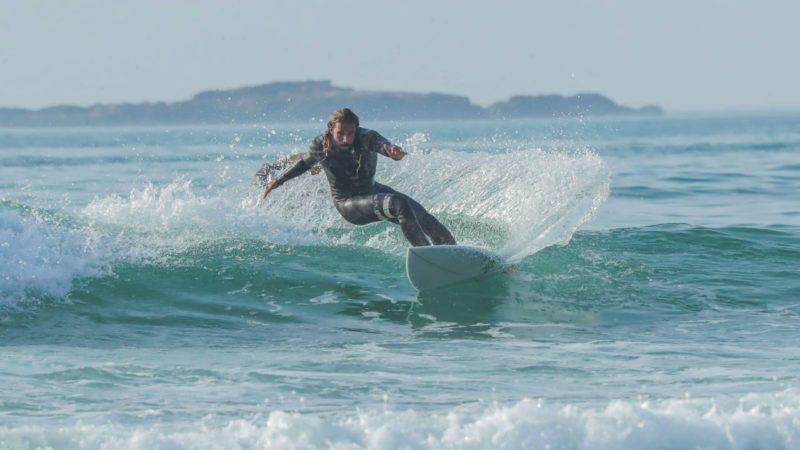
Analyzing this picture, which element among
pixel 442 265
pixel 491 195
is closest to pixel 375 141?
pixel 442 265

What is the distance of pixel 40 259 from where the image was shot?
387 inches

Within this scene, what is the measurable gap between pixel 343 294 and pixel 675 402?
A: 4624mm

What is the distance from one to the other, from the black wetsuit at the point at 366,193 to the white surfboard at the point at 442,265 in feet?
0.52

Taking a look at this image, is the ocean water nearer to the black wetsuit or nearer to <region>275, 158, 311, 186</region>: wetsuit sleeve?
the black wetsuit

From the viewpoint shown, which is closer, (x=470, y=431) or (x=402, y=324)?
(x=470, y=431)

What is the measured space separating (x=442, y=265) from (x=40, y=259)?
3636mm

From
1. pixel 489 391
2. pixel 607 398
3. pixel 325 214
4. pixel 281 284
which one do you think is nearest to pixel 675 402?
pixel 607 398

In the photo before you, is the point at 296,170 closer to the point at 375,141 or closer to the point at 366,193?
the point at 366,193

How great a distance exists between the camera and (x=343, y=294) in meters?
10.4

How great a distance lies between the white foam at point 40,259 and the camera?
945 centimetres

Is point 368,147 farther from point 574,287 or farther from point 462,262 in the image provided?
point 574,287

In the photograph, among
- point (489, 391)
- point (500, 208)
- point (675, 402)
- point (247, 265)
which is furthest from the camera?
point (500, 208)

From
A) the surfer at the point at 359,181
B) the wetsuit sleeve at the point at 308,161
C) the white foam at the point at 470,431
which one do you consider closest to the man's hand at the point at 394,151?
the surfer at the point at 359,181

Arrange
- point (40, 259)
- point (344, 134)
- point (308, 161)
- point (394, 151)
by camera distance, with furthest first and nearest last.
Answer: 1. point (308, 161)
2. point (344, 134)
3. point (40, 259)
4. point (394, 151)
